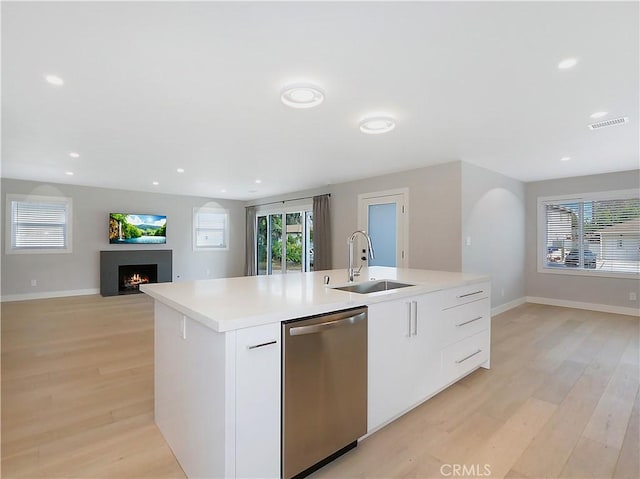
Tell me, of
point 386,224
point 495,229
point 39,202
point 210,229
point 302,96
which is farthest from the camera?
point 210,229

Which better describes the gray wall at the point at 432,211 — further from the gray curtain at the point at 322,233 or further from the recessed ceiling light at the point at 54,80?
the recessed ceiling light at the point at 54,80

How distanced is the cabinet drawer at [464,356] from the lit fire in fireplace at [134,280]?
7253mm

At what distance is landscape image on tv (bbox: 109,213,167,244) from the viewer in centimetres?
709

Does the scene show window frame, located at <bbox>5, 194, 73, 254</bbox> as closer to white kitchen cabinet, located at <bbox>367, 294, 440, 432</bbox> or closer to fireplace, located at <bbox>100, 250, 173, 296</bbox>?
fireplace, located at <bbox>100, 250, 173, 296</bbox>

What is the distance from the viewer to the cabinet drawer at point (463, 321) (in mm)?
2455

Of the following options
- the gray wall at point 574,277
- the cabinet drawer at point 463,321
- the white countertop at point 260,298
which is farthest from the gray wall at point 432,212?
the gray wall at point 574,277

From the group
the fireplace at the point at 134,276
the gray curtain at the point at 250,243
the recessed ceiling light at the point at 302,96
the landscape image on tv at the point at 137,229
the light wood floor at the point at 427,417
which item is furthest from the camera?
the gray curtain at the point at 250,243

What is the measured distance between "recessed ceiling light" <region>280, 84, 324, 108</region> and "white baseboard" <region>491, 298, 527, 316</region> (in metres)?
4.33

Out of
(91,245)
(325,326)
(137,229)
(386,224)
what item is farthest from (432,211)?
(91,245)

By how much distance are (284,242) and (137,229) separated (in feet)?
11.3

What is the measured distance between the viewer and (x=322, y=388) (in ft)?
5.27

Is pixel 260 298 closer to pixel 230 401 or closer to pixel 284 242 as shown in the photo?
pixel 230 401

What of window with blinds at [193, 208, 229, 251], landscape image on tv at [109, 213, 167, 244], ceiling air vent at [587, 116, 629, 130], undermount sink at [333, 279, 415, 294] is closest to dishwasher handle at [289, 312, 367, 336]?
undermount sink at [333, 279, 415, 294]

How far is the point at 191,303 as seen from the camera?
1.60 metres
